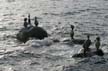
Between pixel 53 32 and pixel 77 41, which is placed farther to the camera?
pixel 53 32

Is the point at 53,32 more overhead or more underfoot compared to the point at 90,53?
more overhead

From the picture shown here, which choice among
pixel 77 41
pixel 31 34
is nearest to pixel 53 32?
pixel 31 34

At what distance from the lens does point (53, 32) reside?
33562 mm

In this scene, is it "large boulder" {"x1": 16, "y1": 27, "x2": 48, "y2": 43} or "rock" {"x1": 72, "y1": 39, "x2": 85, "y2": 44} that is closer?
"rock" {"x1": 72, "y1": 39, "x2": 85, "y2": 44}

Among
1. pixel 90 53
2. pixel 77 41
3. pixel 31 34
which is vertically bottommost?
pixel 90 53

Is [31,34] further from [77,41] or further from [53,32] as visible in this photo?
[77,41]

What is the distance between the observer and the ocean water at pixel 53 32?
24.1 metres

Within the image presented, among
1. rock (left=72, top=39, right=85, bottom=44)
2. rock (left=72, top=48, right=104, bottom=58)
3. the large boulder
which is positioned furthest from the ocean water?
rock (left=72, top=39, right=85, bottom=44)

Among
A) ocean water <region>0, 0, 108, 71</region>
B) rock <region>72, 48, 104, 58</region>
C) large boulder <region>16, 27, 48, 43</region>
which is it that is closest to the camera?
ocean water <region>0, 0, 108, 71</region>

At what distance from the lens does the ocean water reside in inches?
950

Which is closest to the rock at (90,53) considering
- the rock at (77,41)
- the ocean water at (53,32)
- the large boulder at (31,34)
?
the ocean water at (53,32)

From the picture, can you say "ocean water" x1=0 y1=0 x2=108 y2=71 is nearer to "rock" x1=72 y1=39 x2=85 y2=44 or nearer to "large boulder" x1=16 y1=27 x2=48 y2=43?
"large boulder" x1=16 y1=27 x2=48 y2=43

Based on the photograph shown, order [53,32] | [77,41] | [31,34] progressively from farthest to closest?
1. [53,32]
2. [31,34]
3. [77,41]

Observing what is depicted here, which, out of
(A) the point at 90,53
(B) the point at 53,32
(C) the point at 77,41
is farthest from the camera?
(B) the point at 53,32
